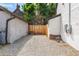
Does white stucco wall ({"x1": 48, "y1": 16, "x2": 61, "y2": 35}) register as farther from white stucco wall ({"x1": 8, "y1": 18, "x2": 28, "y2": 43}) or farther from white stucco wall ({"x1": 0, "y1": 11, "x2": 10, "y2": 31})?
white stucco wall ({"x1": 0, "y1": 11, "x2": 10, "y2": 31})

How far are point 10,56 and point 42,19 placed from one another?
1024mm

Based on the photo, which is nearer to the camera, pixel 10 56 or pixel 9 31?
pixel 10 56

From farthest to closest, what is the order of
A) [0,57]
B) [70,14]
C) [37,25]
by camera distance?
[70,14] < [37,25] < [0,57]

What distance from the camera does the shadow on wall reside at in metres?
4.55

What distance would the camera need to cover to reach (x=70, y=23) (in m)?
5.48

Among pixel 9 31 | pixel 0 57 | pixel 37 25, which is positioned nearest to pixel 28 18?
pixel 37 25

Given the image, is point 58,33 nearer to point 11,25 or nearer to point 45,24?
point 45,24

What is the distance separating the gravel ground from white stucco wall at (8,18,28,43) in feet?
0.37

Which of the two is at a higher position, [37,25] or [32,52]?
[37,25]

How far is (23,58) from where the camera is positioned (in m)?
4.39

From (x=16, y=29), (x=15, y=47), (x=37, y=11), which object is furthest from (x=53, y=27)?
(x=15, y=47)

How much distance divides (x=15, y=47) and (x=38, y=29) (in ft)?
2.07

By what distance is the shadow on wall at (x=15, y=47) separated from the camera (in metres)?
4.55

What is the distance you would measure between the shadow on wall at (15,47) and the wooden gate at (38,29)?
5.5 inches
